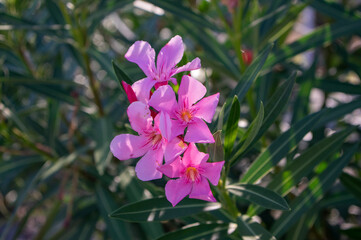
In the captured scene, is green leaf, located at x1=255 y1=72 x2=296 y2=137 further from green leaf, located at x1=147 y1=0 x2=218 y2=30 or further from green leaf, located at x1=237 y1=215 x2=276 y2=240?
green leaf, located at x1=147 y1=0 x2=218 y2=30

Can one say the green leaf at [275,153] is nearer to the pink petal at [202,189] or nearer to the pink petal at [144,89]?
the pink petal at [202,189]

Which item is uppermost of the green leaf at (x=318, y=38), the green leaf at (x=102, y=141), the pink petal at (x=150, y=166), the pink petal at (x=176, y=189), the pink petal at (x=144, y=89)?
the pink petal at (x=144, y=89)

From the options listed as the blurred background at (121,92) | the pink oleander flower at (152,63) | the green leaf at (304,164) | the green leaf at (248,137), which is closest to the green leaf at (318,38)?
the blurred background at (121,92)

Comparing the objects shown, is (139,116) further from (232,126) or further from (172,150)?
(232,126)

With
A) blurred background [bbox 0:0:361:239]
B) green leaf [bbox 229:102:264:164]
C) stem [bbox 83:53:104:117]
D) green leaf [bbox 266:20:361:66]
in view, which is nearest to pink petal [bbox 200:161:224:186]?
green leaf [bbox 229:102:264:164]

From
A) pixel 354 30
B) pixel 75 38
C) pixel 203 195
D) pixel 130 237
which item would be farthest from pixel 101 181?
pixel 354 30

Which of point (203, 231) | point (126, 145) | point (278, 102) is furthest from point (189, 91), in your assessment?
point (203, 231)

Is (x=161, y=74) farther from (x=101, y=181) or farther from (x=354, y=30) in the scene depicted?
(x=101, y=181)
